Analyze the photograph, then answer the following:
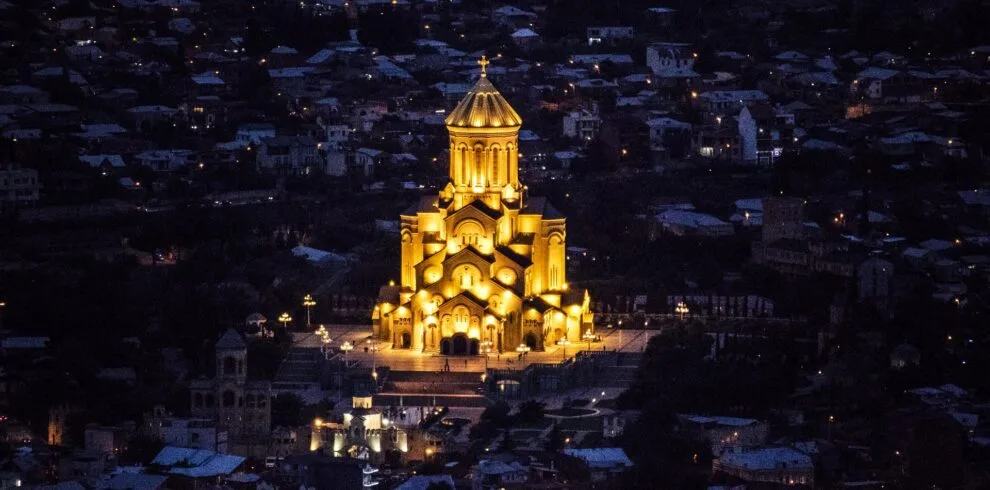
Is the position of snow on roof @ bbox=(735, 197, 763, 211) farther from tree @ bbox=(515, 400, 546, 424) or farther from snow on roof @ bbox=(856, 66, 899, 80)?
tree @ bbox=(515, 400, 546, 424)

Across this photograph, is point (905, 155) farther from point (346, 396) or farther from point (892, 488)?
point (892, 488)

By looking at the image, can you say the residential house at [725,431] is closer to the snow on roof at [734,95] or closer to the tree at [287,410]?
the tree at [287,410]

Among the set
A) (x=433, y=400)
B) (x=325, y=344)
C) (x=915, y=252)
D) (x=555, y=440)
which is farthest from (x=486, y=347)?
(x=915, y=252)

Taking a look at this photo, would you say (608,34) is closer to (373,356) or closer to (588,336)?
(588,336)

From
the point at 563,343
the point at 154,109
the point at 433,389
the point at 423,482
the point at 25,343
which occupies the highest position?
the point at 154,109

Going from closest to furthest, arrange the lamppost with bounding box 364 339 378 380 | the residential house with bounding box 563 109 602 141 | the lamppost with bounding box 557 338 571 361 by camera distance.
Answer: the lamppost with bounding box 364 339 378 380 → the lamppost with bounding box 557 338 571 361 → the residential house with bounding box 563 109 602 141

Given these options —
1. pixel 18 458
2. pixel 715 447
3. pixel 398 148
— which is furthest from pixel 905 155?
pixel 18 458

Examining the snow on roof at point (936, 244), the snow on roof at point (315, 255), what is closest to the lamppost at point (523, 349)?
the snow on roof at point (315, 255)

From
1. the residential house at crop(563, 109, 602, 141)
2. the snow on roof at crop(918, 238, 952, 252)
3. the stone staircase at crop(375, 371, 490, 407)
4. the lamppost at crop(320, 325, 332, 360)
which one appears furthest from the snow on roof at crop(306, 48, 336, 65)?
the stone staircase at crop(375, 371, 490, 407)
